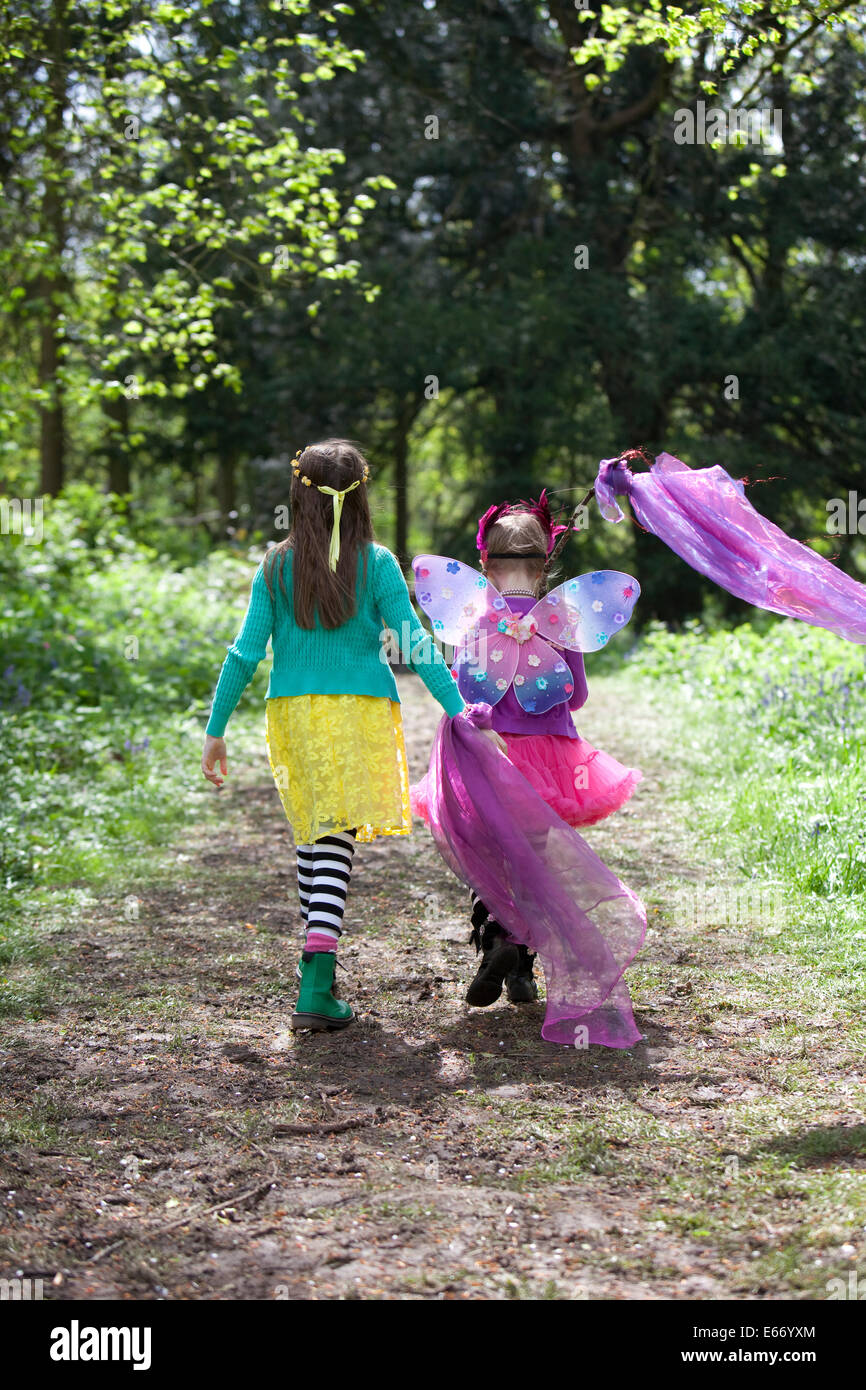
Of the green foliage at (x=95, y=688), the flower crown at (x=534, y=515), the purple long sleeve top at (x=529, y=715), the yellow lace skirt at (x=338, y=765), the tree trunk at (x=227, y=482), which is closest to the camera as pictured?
the yellow lace skirt at (x=338, y=765)

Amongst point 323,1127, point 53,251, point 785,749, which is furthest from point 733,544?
point 53,251

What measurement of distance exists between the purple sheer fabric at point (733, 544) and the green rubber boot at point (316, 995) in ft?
5.91

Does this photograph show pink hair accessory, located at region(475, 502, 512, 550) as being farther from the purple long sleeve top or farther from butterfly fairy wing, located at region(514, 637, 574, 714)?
butterfly fairy wing, located at region(514, 637, 574, 714)

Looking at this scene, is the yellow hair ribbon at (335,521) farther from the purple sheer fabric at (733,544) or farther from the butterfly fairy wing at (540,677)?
the purple sheer fabric at (733,544)

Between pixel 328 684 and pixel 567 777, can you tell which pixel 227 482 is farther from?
pixel 328 684

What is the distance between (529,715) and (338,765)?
0.80 meters

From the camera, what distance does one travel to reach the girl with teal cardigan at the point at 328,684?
4.11 m

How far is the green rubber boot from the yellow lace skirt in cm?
40

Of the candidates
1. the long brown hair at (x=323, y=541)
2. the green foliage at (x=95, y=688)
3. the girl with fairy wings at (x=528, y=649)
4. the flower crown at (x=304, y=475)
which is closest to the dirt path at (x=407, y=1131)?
the girl with fairy wings at (x=528, y=649)

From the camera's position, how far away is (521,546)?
4.50 meters

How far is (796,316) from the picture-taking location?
15.9 metres

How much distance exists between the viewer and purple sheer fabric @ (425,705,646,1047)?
3953 mm
